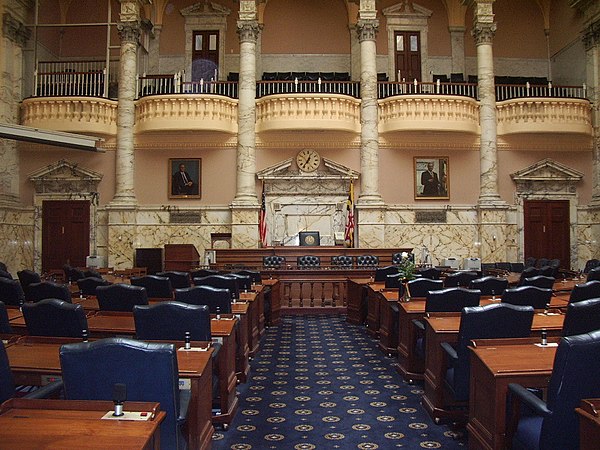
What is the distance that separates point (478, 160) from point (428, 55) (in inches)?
166

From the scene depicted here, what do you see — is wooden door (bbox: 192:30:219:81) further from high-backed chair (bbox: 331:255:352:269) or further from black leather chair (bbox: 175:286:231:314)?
black leather chair (bbox: 175:286:231:314)

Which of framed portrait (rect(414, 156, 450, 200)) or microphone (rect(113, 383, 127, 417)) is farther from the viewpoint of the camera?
framed portrait (rect(414, 156, 450, 200))

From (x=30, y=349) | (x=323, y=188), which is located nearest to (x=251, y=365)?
(x=30, y=349)

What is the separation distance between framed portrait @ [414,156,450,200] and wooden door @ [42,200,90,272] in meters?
9.73

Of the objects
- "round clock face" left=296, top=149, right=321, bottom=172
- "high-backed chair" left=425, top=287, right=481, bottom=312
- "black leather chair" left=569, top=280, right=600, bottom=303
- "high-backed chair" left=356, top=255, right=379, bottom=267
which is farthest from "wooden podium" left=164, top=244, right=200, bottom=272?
"black leather chair" left=569, top=280, right=600, bottom=303

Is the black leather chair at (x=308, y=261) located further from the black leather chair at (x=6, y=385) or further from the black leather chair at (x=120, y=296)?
the black leather chair at (x=6, y=385)

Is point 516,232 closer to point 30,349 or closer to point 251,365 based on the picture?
point 251,365

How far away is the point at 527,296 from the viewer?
571 centimetres

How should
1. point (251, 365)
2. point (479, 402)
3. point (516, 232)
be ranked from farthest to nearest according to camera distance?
point (516, 232)
point (251, 365)
point (479, 402)

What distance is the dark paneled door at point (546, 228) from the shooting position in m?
16.3

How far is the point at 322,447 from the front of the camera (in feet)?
13.8

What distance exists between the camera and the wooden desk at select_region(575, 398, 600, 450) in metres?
2.43

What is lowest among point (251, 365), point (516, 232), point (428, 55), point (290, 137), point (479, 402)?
point (251, 365)

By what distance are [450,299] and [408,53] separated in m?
14.4
